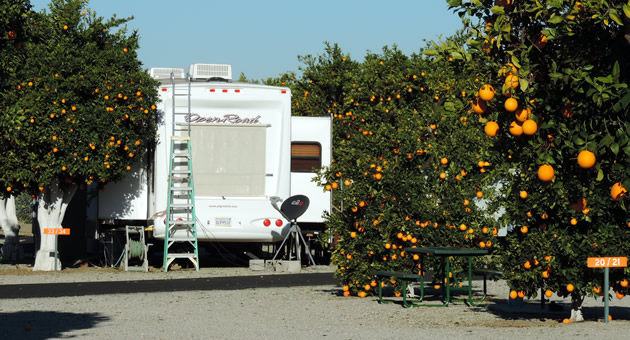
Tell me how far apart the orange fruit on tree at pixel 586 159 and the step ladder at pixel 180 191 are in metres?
16.8

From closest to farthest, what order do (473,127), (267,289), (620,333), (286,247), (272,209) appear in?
(620,333)
(473,127)
(267,289)
(272,209)
(286,247)

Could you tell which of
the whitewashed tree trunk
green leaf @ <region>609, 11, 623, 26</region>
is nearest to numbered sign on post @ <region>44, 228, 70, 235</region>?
the whitewashed tree trunk

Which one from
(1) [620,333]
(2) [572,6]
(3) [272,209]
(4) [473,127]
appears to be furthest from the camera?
(3) [272,209]

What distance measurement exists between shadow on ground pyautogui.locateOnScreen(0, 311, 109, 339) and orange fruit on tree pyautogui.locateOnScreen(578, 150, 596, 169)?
6.67m

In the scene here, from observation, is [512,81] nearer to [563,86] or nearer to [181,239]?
[563,86]

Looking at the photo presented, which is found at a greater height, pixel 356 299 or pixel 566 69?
pixel 566 69

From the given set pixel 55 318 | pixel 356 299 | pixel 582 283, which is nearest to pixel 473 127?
pixel 356 299

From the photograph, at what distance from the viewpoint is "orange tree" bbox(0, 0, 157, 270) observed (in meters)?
22.5

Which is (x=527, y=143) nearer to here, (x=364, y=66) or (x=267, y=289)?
(x=267, y=289)

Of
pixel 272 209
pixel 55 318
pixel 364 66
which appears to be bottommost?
pixel 55 318

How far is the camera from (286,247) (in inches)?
981

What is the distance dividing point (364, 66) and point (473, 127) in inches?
690

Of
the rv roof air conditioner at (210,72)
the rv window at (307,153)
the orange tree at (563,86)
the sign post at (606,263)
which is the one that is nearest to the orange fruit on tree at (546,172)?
the orange tree at (563,86)

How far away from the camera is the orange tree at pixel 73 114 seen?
22.5 meters
